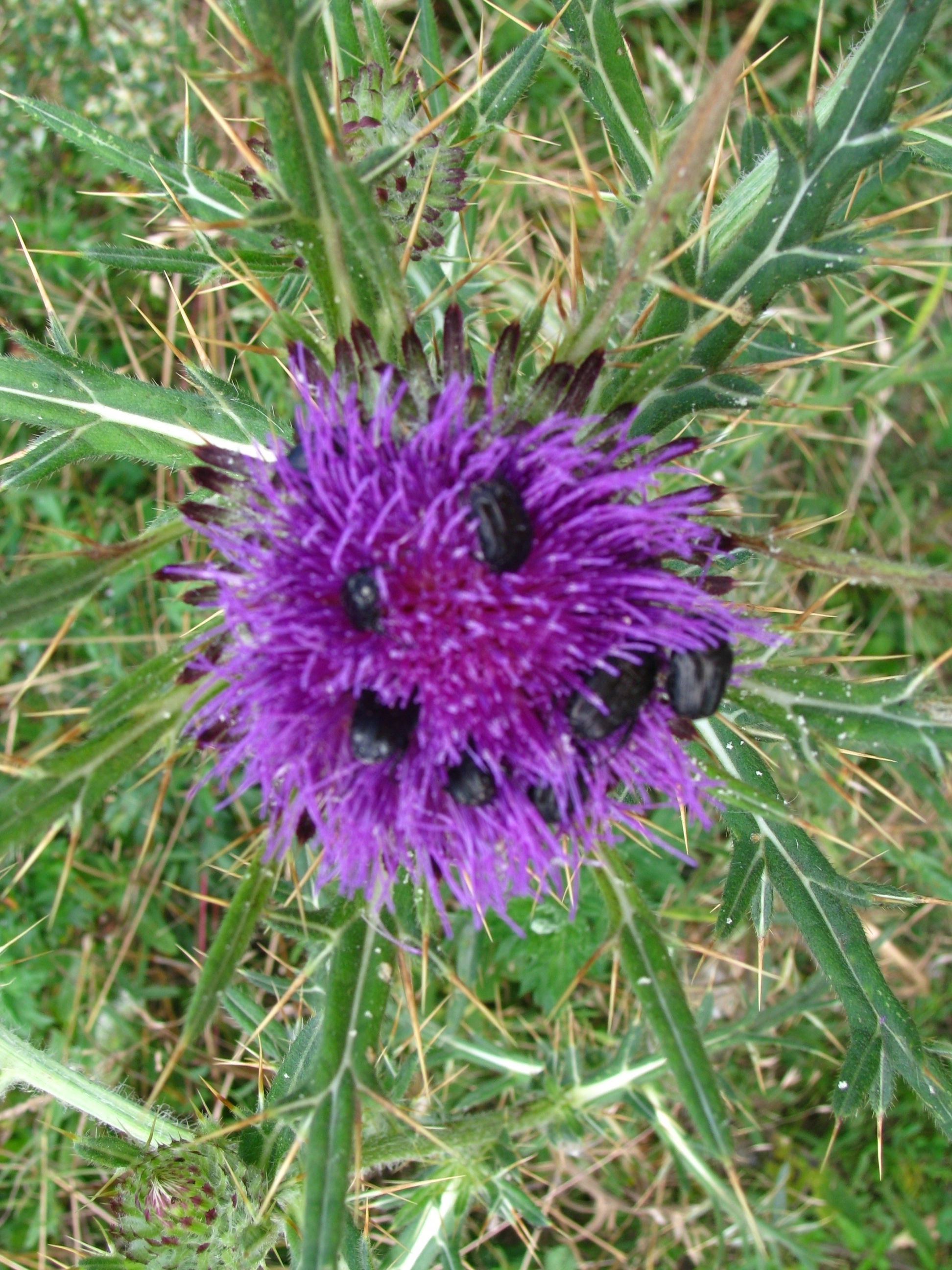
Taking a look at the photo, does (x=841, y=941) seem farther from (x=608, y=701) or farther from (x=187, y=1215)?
(x=187, y=1215)

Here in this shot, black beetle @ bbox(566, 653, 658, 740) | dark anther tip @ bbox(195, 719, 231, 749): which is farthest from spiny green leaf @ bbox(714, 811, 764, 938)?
dark anther tip @ bbox(195, 719, 231, 749)

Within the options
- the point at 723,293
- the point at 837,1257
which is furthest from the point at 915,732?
the point at 837,1257

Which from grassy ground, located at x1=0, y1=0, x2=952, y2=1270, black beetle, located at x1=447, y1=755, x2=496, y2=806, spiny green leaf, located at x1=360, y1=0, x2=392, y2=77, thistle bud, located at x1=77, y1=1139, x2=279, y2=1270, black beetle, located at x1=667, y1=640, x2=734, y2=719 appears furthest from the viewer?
grassy ground, located at x1=0, y1=0, x2=952, y2=1270

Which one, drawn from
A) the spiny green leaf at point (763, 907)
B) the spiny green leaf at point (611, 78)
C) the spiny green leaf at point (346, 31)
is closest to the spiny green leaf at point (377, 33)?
the spiny green leaf at point (346, 31)

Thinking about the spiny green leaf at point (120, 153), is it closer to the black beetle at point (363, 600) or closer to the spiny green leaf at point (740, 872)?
the black beetle at point (363, 600)

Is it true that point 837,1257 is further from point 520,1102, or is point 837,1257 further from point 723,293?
point 723,293

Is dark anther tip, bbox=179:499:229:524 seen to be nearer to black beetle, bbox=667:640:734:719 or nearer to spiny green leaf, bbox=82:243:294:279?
spiny green leaf, bbox=82:243:294:279

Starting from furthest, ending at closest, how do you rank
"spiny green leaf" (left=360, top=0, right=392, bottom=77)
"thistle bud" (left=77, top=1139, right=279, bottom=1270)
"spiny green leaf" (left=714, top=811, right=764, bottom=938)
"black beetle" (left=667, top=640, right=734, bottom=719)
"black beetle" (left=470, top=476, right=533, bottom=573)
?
1. "spiny green leaf" (left=360, top=0, right=392, bottom=77)
2. "spiny green leaf" (left=714, top=811, right=764, bottom=938)
3. "thistle bud" (left=77, top=1139, right=279, bottom=1270)
4. "black beetle" (left=667, top=640, right=734, bottom=719)
5. "black beetle" (left=470, top=476, right=533, bottom=573)

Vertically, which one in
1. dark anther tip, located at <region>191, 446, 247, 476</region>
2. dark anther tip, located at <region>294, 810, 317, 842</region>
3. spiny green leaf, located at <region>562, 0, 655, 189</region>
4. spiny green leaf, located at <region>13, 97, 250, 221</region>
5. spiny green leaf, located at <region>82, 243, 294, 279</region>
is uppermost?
spiny green leaf, located at <region>562, 0, 655, 189</region>
